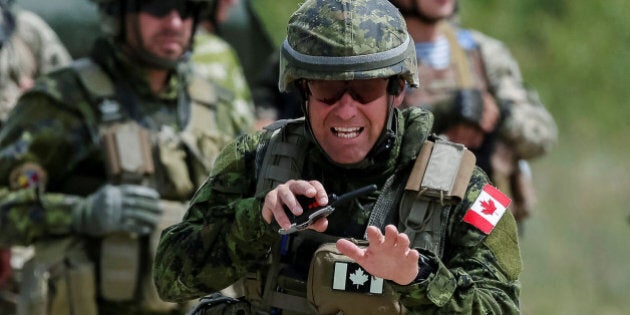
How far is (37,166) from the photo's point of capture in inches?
309

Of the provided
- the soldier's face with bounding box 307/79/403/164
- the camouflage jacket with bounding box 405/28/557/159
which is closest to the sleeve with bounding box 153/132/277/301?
the soldier's face with bounding box 307/79/403/164

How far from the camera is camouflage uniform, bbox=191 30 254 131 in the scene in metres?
8.98

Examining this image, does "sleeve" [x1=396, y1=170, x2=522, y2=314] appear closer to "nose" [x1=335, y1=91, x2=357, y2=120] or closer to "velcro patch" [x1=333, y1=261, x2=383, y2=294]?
"velcro patch" [x1=333, y1=261, x2=383, y2=294]

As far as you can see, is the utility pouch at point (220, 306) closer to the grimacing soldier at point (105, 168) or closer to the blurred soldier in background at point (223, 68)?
the grimacing soldier at point (105, 168)

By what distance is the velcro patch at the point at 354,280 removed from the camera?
17.0ft

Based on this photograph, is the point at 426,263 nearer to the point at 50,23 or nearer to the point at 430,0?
the point at 430,0

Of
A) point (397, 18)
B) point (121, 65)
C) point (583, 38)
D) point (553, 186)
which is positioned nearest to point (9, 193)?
point (121, 65)

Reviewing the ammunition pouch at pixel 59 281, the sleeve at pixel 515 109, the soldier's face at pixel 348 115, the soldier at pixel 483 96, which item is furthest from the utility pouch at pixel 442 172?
the sleeve at pixel 515 109

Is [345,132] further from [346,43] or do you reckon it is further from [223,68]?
[223,68]

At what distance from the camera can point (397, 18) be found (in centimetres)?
539

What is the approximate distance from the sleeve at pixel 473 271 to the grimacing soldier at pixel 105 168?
279cm

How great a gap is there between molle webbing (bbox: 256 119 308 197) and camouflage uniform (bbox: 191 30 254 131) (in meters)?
3.10

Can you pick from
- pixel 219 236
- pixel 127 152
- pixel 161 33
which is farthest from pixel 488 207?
pixel 161 33

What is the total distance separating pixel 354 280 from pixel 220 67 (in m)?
4.29
